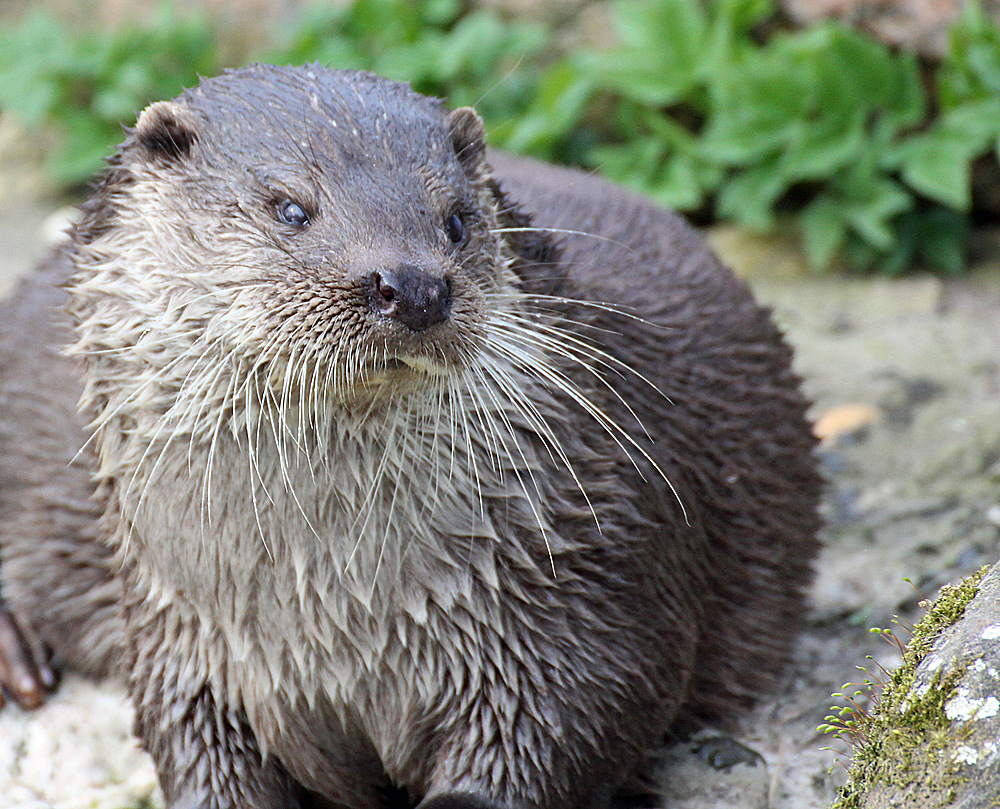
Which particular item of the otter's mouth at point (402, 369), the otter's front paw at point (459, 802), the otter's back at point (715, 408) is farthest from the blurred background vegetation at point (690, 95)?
the otter's front paw at point (459, 802)

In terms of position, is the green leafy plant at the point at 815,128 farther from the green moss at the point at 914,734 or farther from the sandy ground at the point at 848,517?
the green moss at the point at 914,734

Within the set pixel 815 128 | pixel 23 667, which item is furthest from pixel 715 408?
pixel 815 128

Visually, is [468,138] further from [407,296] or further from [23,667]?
[23,667]

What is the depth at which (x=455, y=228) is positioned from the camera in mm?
2201

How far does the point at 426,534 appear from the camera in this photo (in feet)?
7.35

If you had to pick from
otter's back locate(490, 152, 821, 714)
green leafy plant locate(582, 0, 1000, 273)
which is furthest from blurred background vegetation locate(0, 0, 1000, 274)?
otter's back locate(490, 152, 821, 714)

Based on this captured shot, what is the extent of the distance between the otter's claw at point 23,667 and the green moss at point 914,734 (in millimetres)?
1921

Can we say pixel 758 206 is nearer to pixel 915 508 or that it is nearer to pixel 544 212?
pixel 915 508

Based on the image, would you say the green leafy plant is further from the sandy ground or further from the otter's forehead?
the otter's forehead

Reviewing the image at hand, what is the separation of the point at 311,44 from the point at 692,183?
5.78 feet

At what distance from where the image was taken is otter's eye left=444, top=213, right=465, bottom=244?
219 centimetres

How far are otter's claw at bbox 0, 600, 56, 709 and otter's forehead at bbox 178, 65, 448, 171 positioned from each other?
4.87ft

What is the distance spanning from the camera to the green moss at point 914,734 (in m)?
1.80

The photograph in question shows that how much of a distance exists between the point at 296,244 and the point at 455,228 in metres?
0.29
